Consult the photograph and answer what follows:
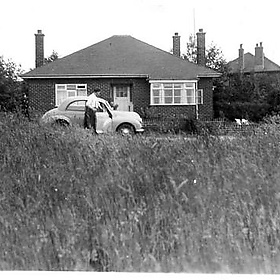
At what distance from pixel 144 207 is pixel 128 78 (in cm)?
979

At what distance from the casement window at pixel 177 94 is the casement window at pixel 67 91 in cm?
222

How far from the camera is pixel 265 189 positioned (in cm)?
578

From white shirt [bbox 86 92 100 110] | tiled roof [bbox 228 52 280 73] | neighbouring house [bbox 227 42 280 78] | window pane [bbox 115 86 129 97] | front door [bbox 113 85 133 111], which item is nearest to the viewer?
white shirt [bbox 86 92 100 110]

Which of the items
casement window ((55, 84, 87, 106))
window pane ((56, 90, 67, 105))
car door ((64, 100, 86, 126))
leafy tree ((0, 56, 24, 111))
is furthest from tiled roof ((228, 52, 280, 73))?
car door ((64, 100, 86, 126))

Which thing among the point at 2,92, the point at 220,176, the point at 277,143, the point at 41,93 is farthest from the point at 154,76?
the point at 220,176

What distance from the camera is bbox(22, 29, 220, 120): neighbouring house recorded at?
12.9 m

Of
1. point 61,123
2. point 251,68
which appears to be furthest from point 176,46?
point 61,123

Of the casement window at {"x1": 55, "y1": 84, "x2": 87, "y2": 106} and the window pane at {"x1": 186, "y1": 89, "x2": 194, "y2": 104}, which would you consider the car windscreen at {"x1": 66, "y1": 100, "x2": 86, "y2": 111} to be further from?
the window pane at {"x1": 186, "y1": 89, "x2": 194, "y2": 104}

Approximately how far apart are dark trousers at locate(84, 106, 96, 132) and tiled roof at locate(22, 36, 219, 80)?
3.15 meters

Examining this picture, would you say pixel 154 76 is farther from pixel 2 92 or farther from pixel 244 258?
pixel 244 258

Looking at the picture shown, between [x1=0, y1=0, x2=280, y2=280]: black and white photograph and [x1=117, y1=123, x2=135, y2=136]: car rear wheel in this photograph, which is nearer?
[x1=0, y1=0, x2=280, y2=280]: black and white photograph

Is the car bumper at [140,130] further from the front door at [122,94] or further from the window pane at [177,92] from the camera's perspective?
the window pane at [177,92]

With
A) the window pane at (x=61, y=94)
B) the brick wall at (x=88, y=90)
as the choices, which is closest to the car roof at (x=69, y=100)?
the brick wall at (x=88, y=90)

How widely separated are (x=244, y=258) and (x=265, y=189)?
→ 1.04 meters
